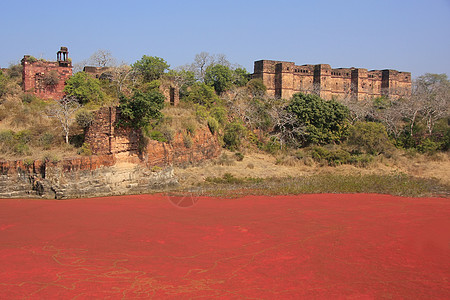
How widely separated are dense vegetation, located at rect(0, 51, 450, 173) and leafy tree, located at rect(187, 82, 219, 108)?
0.06 m

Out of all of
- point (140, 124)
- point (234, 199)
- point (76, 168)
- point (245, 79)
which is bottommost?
point (234, 199)

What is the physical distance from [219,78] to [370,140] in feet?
40.2

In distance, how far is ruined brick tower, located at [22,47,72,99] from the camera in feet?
71.6

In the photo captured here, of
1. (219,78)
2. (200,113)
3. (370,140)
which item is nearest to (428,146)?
(370,140)

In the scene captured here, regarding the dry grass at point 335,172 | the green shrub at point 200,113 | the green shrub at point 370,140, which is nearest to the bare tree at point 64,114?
the dry grass at point 335,172

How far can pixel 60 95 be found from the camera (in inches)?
867

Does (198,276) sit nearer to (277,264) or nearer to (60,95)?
(277,264)

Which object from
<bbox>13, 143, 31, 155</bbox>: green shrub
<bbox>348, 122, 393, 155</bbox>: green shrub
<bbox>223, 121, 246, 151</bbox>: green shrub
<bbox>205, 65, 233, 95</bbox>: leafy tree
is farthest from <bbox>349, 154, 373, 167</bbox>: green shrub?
<bbox>13, 143, 31, 155</bbox>: green shrub

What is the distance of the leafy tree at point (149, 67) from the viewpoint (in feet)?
85.3

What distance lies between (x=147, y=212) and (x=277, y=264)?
5.25 metres

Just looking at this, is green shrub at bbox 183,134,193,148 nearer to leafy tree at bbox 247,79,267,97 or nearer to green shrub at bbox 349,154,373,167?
green shrub at bbox 349,154,373,167

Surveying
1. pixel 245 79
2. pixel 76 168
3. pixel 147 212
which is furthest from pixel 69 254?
pixel 245 79

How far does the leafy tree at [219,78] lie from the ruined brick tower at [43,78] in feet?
35.6

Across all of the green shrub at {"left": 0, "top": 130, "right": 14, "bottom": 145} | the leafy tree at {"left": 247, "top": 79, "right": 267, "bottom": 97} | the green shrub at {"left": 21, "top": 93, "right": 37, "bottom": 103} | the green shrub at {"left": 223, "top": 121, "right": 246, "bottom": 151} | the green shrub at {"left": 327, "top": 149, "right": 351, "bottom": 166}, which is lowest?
the green shrub at {"left": 327, "top": 149, "right": 351, "bottom": 166}
